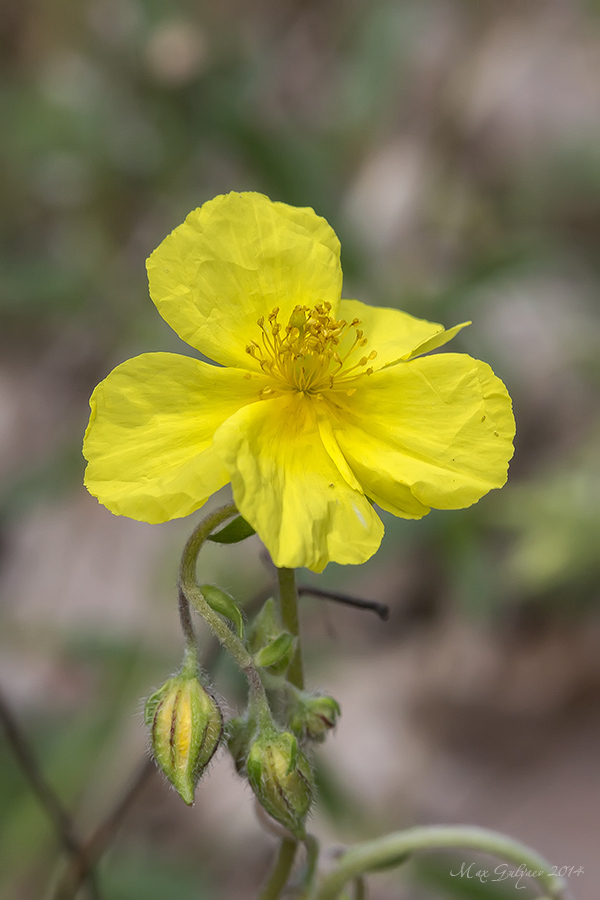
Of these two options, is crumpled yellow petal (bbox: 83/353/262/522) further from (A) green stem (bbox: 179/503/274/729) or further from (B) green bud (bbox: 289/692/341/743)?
(B) green bud (bbox: 289/692/341/743)

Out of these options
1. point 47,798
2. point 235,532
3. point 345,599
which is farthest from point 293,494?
point 47,798

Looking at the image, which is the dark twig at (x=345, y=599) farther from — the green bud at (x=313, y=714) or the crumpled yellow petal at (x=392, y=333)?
the crumpled yellow petal at (x=392, y=333)

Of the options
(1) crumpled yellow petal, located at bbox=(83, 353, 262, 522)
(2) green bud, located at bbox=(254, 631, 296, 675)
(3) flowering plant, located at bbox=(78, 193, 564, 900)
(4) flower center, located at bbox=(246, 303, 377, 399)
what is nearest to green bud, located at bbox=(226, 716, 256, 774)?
(3) flowering plant, located at bbox=(78, 193, 564, 900)

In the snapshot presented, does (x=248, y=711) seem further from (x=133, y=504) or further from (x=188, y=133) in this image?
(x=188, y=133)

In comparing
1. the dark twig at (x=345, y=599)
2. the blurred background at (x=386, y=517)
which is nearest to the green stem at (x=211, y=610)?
the dark twig at (x=345, y=599)

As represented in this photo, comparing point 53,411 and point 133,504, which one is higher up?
point 53,411

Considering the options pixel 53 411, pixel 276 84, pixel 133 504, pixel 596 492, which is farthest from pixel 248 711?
pixel 276 84
